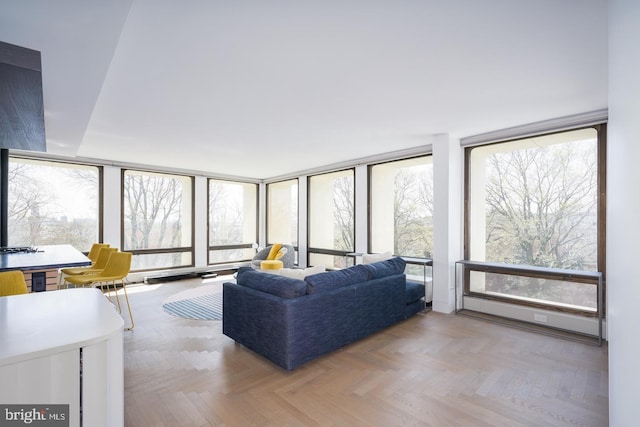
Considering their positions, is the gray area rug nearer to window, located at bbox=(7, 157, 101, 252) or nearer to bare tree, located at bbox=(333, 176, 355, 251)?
window, located at bbox=(7, 157, 101, 252)

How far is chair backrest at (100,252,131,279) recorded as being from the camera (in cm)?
367

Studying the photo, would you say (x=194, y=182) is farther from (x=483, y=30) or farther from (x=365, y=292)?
(x=483, y=30)

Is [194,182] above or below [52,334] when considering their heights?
above

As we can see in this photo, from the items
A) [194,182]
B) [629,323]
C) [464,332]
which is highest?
[194,182]

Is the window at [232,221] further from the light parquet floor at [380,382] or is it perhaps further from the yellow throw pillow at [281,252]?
the light parquet floor at [380,382]

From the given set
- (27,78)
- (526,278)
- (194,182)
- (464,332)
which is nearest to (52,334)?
(27,78)

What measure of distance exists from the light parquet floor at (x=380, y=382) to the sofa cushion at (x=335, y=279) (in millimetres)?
688

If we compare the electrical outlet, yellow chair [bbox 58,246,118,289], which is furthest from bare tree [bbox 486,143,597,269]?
yellow chair [bbox 58,246,118,289]

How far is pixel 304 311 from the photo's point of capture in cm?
279

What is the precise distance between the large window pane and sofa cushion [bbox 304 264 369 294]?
2.33 m

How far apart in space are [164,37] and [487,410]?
340 cm

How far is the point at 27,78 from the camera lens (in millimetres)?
1959

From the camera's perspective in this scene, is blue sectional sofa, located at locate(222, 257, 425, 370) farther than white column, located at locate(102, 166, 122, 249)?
No

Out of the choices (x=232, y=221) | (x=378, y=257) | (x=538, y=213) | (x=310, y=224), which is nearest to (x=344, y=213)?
(x=310, y=224)
